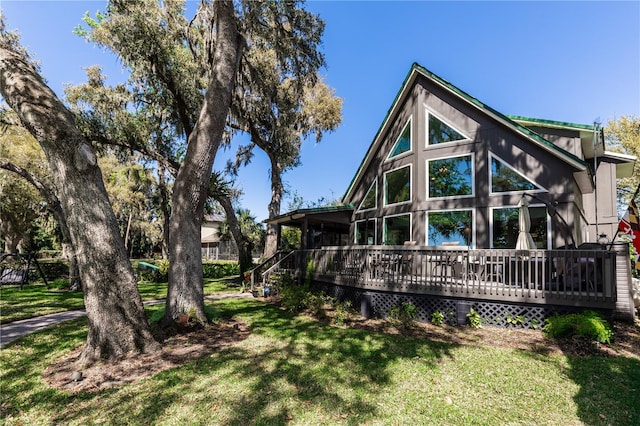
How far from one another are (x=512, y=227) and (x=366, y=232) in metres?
5.85

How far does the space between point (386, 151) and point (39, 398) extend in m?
12.7

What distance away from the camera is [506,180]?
983 cm

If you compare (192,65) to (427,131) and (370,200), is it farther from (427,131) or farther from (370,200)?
(427,131)

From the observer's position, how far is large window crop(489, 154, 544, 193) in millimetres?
9500

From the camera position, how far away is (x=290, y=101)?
1588 cm

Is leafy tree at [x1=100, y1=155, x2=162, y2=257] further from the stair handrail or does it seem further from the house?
the house

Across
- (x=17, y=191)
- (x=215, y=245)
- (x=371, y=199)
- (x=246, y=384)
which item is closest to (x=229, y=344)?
(x=246, y=384)

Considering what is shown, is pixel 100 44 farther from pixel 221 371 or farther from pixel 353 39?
pixel 221 371

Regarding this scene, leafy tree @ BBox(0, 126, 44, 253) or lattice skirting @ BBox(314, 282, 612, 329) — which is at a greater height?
leafy tree @ BBox(0, 126, 44, 253)

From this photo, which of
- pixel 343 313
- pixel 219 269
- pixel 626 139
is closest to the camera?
pixel 343 313

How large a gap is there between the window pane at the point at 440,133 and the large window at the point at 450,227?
278cm

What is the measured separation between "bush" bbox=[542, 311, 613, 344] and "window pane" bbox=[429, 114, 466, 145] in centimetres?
678

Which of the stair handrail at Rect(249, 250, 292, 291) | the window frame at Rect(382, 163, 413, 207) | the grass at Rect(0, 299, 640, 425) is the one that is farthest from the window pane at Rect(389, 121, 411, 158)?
the grass at Rect(0, 299, 640, 425)

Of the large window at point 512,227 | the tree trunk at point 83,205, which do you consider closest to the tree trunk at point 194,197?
the tree trunk at point 83,205
